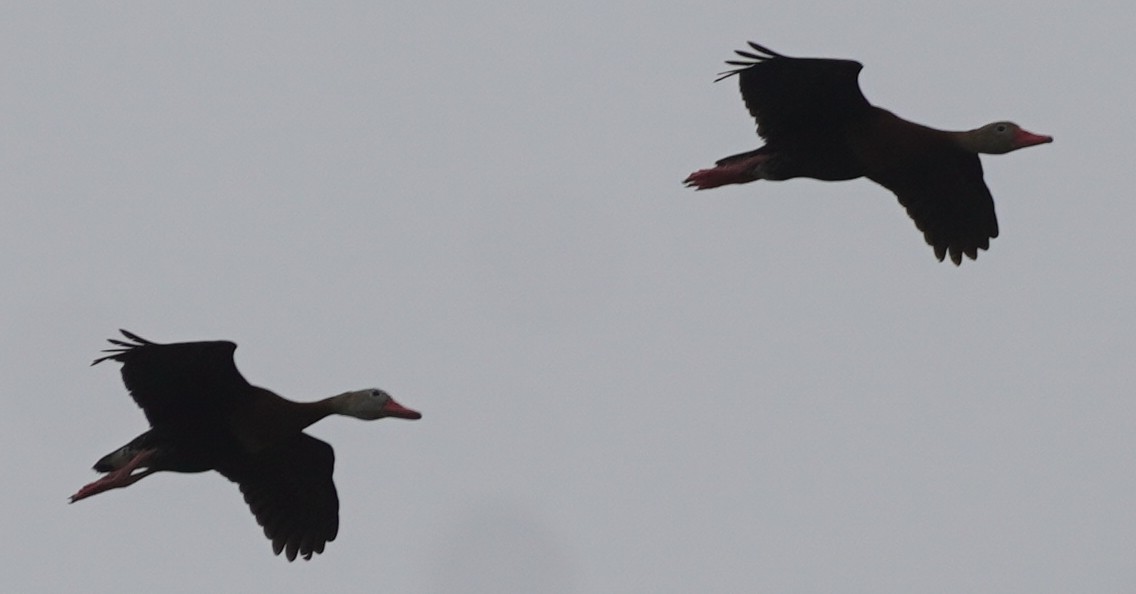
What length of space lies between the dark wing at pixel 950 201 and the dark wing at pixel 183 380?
540cm

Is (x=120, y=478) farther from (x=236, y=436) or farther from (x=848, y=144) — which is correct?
(x=848, y=144)

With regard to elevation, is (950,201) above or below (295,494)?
above

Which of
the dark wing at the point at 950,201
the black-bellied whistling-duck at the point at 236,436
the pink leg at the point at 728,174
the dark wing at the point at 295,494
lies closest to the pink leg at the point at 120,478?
the black-bellied whistling-duck at the point at 236,436

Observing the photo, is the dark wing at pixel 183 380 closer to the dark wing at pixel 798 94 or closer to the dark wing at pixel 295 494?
the dark wing at pixel 295 494

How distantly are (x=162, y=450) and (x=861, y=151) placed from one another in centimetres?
581

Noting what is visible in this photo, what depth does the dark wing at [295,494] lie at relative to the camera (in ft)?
60.1

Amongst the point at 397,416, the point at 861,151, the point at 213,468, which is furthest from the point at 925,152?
the point at 213,468

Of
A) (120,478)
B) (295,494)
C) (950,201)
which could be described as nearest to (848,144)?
(950,201)

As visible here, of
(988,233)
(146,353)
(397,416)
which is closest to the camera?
(146,353)

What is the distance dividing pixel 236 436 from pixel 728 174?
4.43 m

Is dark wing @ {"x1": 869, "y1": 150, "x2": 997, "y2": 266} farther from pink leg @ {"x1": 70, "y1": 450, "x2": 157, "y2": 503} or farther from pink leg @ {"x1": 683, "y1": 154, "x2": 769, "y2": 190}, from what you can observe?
pink leg @ {"x1": 70, "y1": 450, "x2": 157, "y2": 503}

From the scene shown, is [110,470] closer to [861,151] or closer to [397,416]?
[397,416]

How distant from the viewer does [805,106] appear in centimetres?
1830

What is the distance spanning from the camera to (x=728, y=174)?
18938mm
